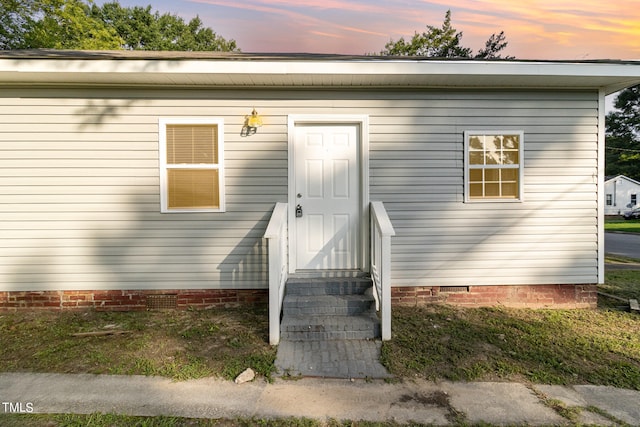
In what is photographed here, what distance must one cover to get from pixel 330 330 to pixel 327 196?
1.80 metres

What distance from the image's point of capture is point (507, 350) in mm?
3389

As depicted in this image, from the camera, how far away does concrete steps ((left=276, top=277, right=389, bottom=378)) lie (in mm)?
3068

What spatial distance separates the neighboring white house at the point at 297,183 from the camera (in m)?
4.42

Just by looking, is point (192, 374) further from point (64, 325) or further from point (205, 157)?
point (205, 157)

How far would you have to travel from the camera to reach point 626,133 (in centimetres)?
3338

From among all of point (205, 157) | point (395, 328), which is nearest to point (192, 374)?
point (395, 328)

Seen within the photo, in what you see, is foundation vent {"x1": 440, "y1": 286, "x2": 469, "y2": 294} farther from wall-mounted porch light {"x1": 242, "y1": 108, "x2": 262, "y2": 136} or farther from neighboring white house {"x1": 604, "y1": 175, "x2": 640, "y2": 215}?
neighboring white house {"x1": 604, "y1": 175, "x2": 640, "y2": 215}

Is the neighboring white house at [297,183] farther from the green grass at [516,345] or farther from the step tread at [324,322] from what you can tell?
the step tread at [324,322]

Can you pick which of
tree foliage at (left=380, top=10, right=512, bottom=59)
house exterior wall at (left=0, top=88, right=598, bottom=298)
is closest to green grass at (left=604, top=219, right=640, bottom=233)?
tree foliage at (left=380, top=10, right=512, bottom=59)

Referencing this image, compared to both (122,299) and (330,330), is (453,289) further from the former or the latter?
(122,299)

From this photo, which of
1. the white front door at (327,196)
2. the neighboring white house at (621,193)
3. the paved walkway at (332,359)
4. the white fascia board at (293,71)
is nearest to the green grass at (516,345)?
the paved walkway at (332,359)

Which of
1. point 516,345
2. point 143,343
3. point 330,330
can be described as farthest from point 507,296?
point 143,343

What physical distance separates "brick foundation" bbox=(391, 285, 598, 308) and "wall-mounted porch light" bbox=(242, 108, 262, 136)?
296cm

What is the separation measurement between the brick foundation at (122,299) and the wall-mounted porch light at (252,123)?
2.20m
